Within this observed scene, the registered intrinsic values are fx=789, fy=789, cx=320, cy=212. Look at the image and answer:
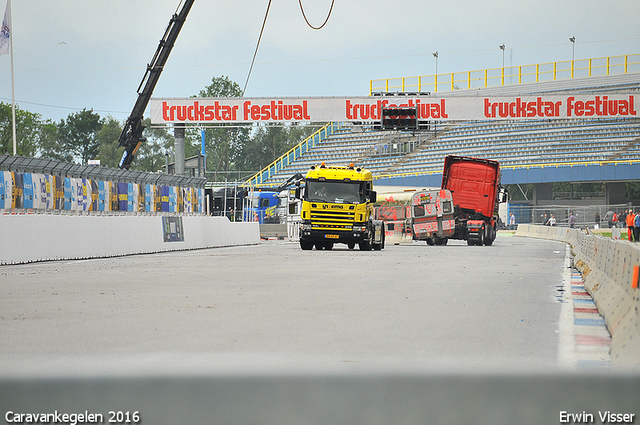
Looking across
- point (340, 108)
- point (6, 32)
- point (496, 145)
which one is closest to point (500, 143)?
point (496, 145)

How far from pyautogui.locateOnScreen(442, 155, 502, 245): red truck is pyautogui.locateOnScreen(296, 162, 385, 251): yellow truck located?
8651mm

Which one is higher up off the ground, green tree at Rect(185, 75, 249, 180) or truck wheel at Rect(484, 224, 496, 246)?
green tree at Rect(185, 75, 249, 180)

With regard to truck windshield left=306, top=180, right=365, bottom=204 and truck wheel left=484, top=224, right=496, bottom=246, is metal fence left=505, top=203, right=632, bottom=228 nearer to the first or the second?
truck wheel left=484, top=224, right=496, bottom=246

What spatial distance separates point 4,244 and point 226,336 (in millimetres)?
12002

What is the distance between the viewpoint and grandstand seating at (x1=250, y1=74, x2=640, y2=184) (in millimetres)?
62250

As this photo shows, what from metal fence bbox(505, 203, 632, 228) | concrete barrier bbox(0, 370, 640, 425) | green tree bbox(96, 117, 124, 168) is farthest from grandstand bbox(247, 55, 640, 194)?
concrete barrier bbox(0, 370, 640, 425)

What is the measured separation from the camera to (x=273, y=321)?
805 centimetres

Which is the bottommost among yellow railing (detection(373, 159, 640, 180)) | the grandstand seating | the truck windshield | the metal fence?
the metal fence

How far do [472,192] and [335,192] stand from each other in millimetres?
10101

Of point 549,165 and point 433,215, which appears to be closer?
point 433,215

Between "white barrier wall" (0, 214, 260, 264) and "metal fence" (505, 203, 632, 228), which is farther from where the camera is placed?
"metal fence" (505, 203, 632, 228)

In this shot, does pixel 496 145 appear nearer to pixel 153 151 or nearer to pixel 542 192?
pixel 542 192

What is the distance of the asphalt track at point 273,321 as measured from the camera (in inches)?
228

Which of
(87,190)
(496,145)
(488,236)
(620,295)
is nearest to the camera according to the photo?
(620,295)
